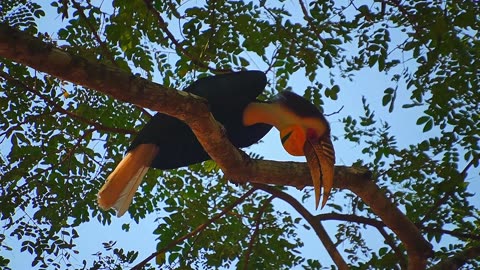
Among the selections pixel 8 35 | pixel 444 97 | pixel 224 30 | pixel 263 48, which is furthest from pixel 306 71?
pixel 8 35

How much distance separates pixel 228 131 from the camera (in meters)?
3.92

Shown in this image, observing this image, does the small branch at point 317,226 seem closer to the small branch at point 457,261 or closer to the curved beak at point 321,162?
the curved beak at point 321,162

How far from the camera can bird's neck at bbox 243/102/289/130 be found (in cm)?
391

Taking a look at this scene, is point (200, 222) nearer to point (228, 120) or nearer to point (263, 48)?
point (228, 120)

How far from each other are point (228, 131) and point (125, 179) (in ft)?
2.28

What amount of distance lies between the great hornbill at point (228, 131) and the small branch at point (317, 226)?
0.24 meters

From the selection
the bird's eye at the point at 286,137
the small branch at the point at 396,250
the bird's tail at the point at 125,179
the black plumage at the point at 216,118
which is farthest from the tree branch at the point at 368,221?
the bird's tail at the point at 125,179

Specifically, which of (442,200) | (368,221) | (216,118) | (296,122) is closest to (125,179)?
(216,118)

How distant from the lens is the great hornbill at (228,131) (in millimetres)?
3627

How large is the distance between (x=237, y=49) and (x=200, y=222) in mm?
1112

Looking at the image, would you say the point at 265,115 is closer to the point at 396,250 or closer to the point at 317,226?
the point at 317,226

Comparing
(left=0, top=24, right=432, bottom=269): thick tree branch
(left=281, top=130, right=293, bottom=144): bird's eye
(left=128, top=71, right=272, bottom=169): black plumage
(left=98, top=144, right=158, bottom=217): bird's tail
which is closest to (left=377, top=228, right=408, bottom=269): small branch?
(left=0, top=24, right=432, bottom=269): thick tree branch

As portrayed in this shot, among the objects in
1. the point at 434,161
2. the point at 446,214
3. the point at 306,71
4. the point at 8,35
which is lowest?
the point at 8,35

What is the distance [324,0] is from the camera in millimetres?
3859
